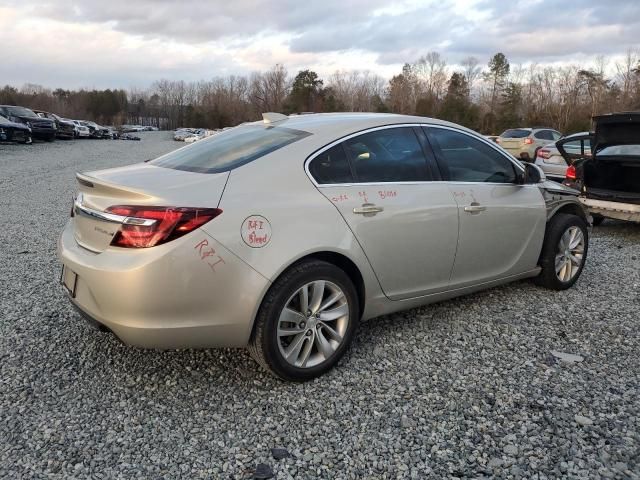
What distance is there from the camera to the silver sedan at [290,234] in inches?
106

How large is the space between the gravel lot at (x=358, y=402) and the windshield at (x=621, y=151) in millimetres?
4107

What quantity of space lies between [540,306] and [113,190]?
3.54 metres

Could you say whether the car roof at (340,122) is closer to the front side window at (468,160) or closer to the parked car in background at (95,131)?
the front side window at (468,160)

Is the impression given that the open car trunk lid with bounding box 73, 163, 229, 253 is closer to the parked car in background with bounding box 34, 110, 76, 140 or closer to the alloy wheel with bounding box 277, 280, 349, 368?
the alloy wheel with bounding box 277, 280, 349, 368

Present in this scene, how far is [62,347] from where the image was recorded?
3.53 metres

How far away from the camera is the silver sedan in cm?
269

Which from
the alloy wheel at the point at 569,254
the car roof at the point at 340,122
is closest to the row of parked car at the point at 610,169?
the alloy wheel at the point at 569,254

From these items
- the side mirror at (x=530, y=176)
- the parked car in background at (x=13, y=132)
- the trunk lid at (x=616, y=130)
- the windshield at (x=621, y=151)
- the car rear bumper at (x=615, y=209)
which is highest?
the parked car in background at (x=13, y=132)

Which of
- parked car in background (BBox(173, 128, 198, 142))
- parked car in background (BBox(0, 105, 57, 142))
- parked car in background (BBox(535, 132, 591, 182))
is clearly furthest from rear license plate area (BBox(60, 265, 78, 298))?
parked car in background (BBox(173, 128, 198, 142))

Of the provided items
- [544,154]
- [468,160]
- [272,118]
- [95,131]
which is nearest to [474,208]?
[468,160]

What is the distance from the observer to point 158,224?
104 inches

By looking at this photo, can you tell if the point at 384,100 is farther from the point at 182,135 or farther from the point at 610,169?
the point at 610,169

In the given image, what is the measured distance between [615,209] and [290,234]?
6.11 m

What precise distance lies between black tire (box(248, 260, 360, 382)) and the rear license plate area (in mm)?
1071
